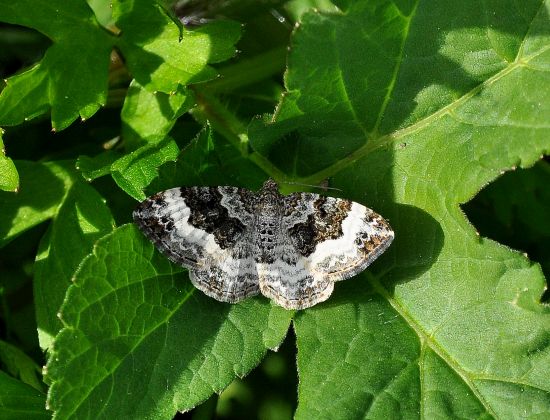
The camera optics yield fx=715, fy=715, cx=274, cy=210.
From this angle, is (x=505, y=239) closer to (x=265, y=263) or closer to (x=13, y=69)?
(x=265, y=263)

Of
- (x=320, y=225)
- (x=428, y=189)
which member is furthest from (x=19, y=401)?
(x=428, y=189)

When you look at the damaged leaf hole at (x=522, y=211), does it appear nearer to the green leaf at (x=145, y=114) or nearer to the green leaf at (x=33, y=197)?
the green leaf at (x=145, y=114)

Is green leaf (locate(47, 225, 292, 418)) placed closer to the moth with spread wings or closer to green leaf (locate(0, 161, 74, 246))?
the moth with spread wings

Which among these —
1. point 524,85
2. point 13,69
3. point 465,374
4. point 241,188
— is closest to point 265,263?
point 241,188

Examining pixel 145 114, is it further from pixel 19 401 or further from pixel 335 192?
pixel 19 401

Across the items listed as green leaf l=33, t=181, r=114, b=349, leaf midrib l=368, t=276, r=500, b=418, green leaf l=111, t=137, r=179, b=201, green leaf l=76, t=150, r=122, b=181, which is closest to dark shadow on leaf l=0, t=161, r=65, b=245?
green leaf l=33, t=181, r=114, b=349

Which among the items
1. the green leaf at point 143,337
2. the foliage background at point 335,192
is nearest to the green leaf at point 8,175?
the foliage background at point 335,192
